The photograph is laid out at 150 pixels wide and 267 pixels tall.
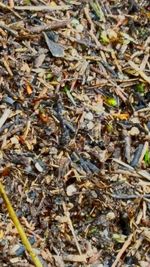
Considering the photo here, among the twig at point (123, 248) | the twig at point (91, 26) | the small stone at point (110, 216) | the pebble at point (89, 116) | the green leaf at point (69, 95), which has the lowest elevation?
the twig at point (123, 248)

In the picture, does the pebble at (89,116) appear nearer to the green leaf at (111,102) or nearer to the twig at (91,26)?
the green leaf at (111,102)

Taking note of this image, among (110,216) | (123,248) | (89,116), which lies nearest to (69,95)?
(89,116)

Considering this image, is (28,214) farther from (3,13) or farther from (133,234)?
(3,13)

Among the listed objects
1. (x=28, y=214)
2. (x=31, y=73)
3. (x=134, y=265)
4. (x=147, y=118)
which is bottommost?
(x=134, y=265)

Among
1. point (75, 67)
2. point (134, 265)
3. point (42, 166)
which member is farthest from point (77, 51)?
point (134, 265)

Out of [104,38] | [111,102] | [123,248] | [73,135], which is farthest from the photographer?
[104,38]

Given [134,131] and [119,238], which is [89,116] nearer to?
[134,131]

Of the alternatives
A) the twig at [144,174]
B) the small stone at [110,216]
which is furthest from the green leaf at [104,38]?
the small stone at [110,216]

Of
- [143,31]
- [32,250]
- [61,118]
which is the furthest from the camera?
[143,31]
